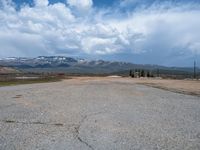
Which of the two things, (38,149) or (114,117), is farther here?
(114,117)

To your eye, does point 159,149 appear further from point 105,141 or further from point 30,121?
point 30,121

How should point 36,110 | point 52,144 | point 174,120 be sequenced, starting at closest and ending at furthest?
1. point 52,144
2. point 174,120
3. point 36,110

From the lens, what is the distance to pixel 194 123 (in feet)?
44.5

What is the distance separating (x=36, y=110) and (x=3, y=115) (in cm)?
217

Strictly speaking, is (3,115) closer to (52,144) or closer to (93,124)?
(93,124)

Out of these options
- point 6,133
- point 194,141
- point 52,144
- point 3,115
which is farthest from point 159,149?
point 3,115

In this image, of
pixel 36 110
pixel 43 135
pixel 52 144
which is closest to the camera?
pixel 52 144

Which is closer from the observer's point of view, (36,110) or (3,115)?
(3,115)

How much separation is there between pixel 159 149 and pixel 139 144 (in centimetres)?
73

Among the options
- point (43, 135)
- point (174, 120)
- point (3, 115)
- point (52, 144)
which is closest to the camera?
point (52, 144)

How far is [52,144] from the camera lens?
9516 mm

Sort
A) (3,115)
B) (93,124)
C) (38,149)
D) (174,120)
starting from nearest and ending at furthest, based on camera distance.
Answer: (38,149), (93,124), (174,120), (3,115)

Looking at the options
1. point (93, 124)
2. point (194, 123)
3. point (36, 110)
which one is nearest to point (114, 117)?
point (93, 124)

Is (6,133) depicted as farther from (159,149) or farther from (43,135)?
(159,149)
